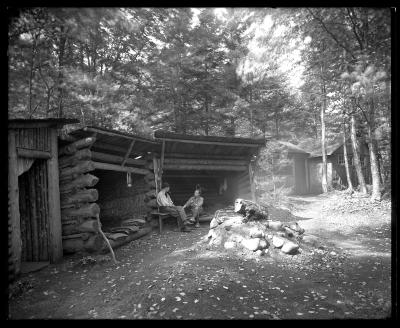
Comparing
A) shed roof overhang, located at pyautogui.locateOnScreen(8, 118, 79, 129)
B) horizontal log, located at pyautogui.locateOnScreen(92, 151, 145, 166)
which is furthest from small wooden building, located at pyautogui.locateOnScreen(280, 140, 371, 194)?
shed roof overhang, located at pyautogui.locateOnScreen(8, 118, 79, 129)

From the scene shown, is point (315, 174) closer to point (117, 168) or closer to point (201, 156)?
point (201, 156)

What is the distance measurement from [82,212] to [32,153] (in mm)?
2019

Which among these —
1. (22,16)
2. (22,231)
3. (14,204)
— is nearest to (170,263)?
(14,204)

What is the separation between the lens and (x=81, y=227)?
6953mm

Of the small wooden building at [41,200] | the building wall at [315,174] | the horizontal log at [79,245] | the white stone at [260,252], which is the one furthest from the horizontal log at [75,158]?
the building wall at [315,174]

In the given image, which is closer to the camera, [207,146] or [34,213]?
[34,213]

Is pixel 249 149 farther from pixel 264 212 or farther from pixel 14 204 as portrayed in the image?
pixel 14 204

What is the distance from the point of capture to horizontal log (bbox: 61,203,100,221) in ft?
22.9

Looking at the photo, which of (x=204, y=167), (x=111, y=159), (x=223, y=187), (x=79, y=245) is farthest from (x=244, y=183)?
(x=79, y=245)

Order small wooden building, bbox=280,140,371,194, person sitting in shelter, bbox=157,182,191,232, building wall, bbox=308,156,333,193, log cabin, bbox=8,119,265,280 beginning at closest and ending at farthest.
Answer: log cabin, bbox=8,119,265,280, person sitting in shelter, bbox=157,182,191,232, small wooden building, bbox=280,140,371,194, building wall, bbox=308,156,333,193

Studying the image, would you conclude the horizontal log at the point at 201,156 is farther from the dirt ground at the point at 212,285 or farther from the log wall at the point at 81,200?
the dirt ground at the point at 212,285

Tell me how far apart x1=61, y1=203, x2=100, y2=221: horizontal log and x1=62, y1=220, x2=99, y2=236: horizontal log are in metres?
0.22

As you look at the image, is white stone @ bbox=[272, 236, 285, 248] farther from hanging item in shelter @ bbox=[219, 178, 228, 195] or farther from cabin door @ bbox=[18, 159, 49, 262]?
hanging item in shelter @ bbox=[219, 178, 228, 195]
